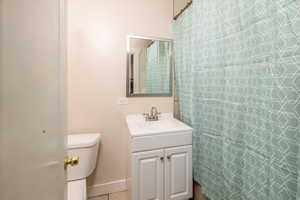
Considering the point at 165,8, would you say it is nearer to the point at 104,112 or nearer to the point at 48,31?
the point at 104,112

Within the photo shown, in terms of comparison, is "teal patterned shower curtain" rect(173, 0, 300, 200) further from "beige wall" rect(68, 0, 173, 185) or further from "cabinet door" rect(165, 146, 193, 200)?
"beige wall" rect(68, 0, 173, 185)

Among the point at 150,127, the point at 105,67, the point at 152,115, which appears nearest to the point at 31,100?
the point at 150,127

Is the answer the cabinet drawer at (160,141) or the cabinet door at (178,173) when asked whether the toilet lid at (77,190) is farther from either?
the cabinet door at (178,173)

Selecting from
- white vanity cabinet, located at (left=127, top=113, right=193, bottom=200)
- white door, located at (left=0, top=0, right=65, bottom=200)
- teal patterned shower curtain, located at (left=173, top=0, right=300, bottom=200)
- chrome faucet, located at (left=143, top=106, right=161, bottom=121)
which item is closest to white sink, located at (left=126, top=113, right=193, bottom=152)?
white vanity cabinet, located at (left=127, top=113, right=193, bottom=200)

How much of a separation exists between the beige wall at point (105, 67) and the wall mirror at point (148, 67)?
74 millimetres

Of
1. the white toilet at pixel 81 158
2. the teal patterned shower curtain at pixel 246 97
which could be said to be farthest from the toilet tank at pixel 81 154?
the teal patterned shower curtain at pixel 246 97

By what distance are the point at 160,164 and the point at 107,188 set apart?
31.4 inches

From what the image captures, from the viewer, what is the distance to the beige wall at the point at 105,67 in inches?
66.0

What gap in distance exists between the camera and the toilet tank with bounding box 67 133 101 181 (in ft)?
4.70

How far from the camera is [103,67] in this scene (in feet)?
5.79

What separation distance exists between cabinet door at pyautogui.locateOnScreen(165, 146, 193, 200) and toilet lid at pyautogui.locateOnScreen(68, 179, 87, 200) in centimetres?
72

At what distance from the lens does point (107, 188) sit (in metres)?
1.81

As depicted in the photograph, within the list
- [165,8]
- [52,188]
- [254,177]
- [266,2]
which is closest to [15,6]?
[52,188]

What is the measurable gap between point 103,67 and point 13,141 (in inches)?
58.0
